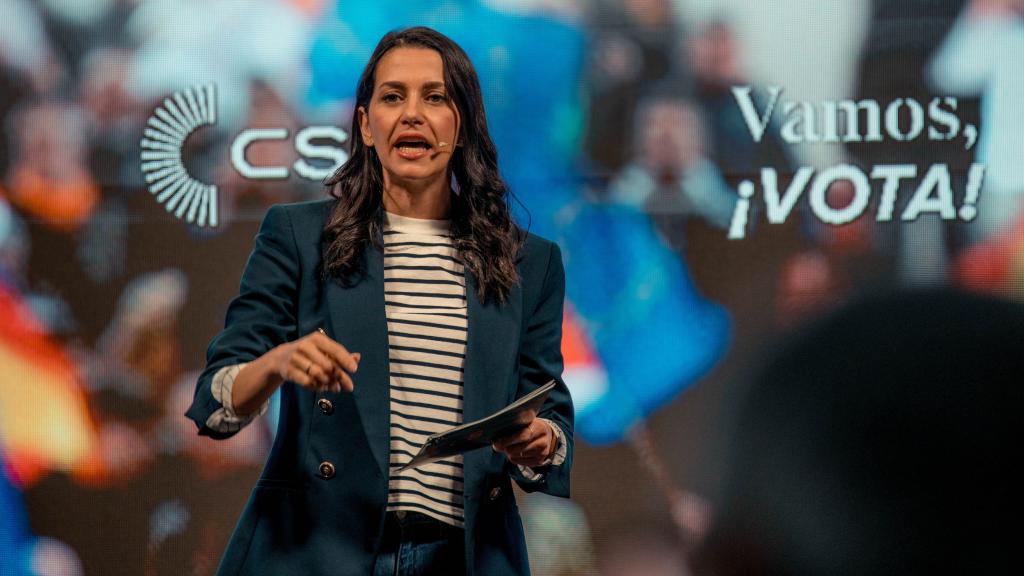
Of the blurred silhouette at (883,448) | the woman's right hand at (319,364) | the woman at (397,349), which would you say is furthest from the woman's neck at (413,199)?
the blurred silhouette at (883,448)

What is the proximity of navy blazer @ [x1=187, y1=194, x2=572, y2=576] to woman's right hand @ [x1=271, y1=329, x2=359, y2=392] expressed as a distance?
0.66 feet

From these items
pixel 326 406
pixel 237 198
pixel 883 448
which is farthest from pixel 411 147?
pixel 883 448

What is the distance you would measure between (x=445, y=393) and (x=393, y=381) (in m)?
0.07

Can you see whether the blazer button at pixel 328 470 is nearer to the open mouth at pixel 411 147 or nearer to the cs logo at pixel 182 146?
the open mouth at pixel 411 147

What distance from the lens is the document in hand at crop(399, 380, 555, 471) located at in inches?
54.9

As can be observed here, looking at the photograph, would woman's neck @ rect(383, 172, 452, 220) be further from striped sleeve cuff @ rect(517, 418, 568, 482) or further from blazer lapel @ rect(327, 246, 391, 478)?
striped sleeve cuff @ rect(517, 418, 568, 482)

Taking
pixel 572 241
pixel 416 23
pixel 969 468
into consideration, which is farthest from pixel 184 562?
pixel 969 468

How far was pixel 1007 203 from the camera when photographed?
324 cm

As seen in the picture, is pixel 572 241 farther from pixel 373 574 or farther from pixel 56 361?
pixel 373 574

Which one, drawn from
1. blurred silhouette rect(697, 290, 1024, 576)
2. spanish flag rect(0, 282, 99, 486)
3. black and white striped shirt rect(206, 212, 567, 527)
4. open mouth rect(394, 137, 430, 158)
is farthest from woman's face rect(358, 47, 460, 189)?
spanish flag rect(0, 282, 99, 486)

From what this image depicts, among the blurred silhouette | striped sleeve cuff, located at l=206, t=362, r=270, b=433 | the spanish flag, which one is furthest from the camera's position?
the spanish flag

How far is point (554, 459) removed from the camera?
168 centimetres

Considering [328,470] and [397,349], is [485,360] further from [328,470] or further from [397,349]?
[328,470]

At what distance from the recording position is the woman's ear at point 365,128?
1852 mm
